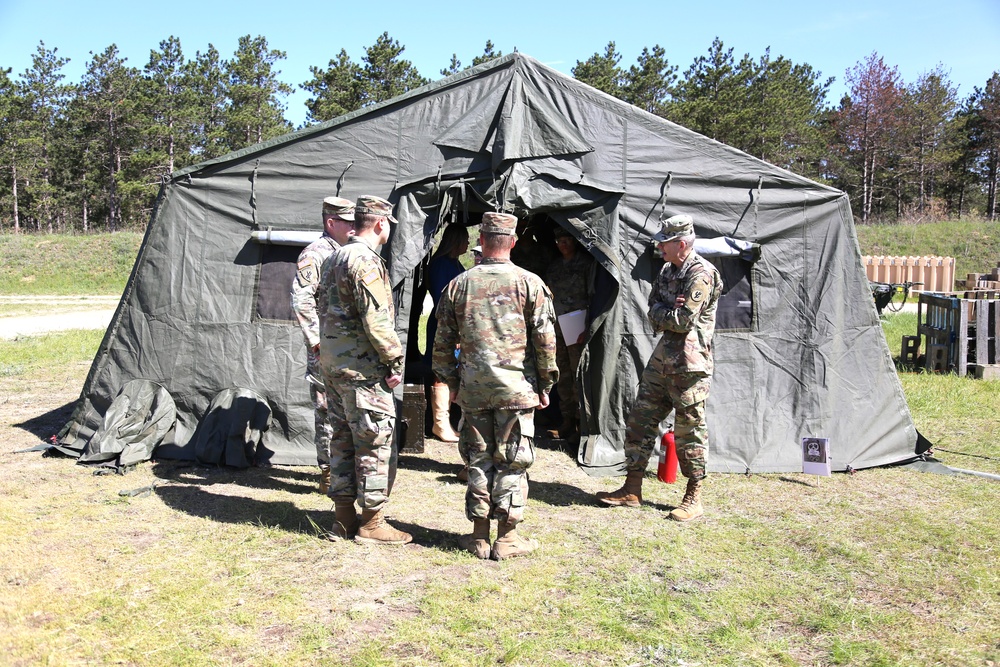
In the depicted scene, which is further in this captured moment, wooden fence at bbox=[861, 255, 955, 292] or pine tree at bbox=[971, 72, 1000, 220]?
pine tree at bbox=[971, 72, 1000, 220]

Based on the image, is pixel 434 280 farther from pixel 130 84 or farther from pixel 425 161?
pixel 130 84

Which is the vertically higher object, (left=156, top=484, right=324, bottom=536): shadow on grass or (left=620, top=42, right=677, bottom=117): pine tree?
(left=620, top=42, right=677, bottom=117): pine tree

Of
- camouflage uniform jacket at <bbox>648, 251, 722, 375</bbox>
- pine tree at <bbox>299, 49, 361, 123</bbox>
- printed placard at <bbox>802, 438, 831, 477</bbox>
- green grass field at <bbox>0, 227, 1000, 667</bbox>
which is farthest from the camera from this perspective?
pine tree at <bbox>299, 49, 361, 123</bbox>

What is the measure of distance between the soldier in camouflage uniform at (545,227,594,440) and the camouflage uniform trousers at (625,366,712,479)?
1.74 meters

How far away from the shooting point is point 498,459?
167 inches

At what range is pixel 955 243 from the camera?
83.1 ft

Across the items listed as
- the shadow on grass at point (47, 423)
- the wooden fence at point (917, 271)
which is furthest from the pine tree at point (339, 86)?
the shadow on grass at point (47, 423)

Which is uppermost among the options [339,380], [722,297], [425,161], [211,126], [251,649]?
[211,126]

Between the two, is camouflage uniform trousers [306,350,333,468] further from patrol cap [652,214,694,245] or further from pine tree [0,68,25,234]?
pine tree [0,68,25,234]

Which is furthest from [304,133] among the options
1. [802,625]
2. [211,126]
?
[211,126]

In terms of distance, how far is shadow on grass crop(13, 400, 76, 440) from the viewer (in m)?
6.92

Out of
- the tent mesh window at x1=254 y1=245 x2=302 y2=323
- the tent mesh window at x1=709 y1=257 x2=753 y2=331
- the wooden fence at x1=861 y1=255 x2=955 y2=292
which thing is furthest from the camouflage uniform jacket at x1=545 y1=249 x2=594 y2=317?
the wooden fence at x1=861 y1=255 x2=955 y2=292

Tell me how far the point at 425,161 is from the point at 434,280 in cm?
148

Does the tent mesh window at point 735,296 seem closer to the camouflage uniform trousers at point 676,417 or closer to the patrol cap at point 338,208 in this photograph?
the camouflage uniform trousers at point 676,417
